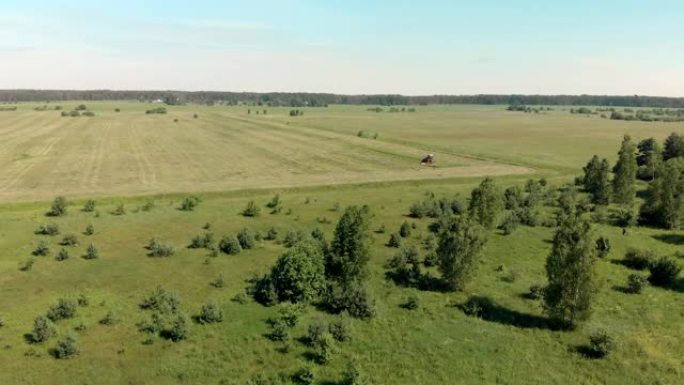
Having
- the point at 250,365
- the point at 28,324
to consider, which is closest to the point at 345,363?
the point at 250,365

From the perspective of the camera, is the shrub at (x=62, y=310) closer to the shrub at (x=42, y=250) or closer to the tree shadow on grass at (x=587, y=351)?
the shrub at (x=42, y=250)

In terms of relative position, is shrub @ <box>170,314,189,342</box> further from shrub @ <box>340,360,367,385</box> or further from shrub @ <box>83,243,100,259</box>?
shrub @ <box>83,243,100,259</box>

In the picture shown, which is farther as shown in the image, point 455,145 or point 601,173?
point 455,145

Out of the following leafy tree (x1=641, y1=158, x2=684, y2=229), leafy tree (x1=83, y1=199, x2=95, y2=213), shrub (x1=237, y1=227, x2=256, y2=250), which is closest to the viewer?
shrub (x1=237, y1=227, x2=256, y2=250)

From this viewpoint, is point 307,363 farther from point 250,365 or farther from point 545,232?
point 545,232

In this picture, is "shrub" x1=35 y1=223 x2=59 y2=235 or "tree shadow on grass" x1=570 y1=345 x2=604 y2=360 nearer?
"tree shadow on grass" x1=570 y1=345 x2=604 y2=360

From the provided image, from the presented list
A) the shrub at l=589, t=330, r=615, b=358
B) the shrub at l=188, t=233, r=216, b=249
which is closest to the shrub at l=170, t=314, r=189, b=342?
the shrub at l=188, t=233, r=216, b=249

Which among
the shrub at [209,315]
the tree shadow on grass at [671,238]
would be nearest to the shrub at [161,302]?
the shrub at [209,315]
